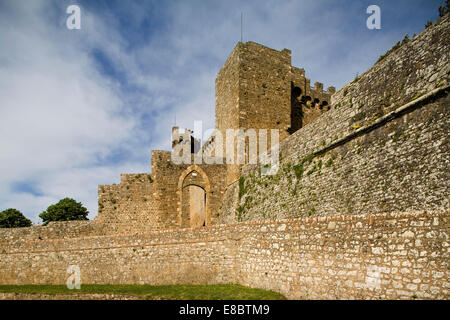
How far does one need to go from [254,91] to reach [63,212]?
36271 mm

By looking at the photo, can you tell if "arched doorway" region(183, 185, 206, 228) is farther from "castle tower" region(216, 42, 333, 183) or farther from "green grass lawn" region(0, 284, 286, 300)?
"green grass lawn" region(0, 284, 286, 300)

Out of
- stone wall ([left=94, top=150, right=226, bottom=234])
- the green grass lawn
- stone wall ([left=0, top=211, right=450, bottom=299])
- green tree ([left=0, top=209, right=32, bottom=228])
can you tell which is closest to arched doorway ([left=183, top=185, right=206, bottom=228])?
stone wall ([left=94, top=150, right=226, bottom=234])

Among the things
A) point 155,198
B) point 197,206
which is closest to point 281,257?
point 155,198

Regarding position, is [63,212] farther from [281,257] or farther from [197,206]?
[281,257]

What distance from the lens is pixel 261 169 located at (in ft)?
55.0

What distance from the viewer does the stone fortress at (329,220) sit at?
579cm

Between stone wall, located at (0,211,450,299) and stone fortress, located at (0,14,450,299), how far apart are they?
0.08 ft

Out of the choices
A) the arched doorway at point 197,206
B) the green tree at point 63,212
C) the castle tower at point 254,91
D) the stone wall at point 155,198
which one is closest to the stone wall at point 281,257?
the stone wall at point 155,198

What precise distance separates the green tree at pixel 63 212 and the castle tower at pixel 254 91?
3195 centimetres

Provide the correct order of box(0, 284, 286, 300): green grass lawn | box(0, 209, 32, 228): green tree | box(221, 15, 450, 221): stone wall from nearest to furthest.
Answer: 1. box(221, 15, 450, 221): stone wall
2. box(0, 284, 286, 300): green grass lawn
3. box(0, 209, 32, 228): green tree

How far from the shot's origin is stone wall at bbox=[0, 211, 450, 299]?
521 cm
